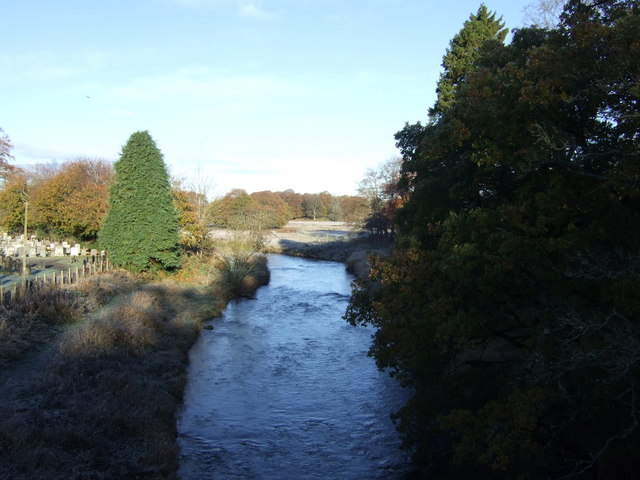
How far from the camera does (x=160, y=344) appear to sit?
16.5 m

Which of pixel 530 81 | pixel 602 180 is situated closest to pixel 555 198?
pixel 602 180

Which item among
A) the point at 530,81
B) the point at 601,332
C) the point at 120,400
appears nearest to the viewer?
the point at 601,332

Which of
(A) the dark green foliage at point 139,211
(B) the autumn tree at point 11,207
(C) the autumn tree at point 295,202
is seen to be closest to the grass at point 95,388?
(A) the dark green foliage at point 139,211

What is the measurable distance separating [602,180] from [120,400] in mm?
9860

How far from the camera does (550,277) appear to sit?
7203 millimetres

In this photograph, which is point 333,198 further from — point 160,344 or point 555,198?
point 555,198

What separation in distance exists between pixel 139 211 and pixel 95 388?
16255mm

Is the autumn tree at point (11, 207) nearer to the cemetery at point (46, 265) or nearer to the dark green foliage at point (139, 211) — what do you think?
the cemetery at point (46, 265)

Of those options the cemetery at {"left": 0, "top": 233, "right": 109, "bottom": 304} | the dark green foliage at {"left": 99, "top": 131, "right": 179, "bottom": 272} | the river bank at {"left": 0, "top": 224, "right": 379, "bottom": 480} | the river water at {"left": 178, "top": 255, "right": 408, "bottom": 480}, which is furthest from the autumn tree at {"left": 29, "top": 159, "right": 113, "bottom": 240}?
the river water at {"left": 178, "top": 255, "right": 408, "bottom": 480}

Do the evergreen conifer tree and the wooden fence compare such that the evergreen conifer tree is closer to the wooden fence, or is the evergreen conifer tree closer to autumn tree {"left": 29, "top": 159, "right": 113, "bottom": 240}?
the wooden fence

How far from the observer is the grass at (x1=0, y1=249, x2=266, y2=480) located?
8516mm

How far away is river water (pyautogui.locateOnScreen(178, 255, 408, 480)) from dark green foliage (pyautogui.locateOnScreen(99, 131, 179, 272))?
17.8 ft

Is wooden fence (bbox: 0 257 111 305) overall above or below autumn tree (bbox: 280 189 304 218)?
below

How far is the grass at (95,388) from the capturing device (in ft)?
27.9
